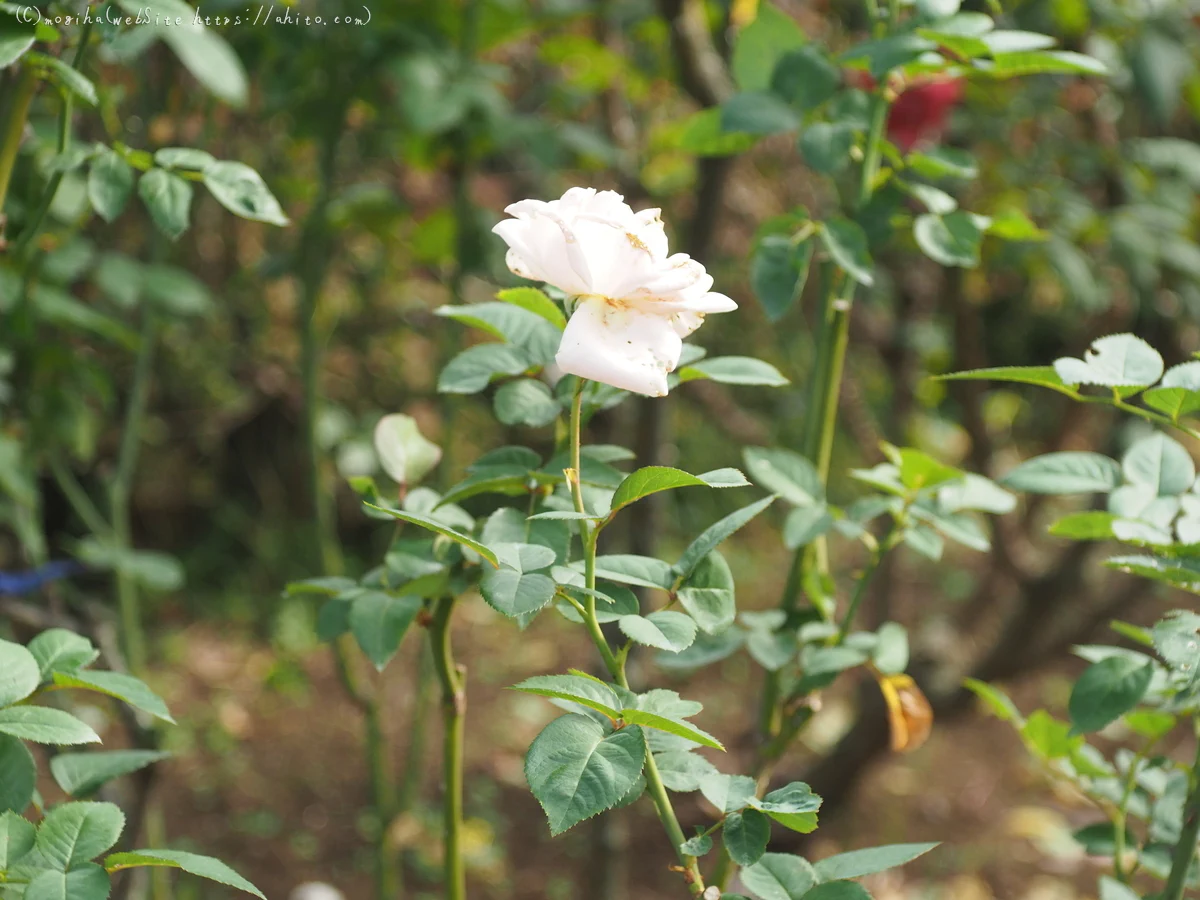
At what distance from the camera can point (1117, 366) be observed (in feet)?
2.40

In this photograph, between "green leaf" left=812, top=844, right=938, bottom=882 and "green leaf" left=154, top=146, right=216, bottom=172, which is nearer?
"green leaf" left=812, top=844, right=938, bottom=882

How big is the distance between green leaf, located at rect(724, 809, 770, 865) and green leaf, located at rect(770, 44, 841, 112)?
24.6 inches

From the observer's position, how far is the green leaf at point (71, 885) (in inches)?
22.8

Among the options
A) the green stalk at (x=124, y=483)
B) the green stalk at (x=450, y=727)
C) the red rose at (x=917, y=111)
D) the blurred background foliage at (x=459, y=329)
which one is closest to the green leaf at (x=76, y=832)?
the green stalk at (x=450, y=727)

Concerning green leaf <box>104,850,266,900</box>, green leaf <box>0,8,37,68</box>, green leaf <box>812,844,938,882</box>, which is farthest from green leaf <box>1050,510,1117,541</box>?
green leaf <box>0,8,37,68</box>

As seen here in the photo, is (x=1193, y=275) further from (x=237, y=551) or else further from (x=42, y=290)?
(x=237, y=551)

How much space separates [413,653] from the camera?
293cm

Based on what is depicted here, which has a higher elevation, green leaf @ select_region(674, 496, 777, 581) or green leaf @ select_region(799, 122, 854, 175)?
green leaf @ select_region(799, 122, 854, 175)

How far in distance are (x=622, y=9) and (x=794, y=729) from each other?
1.36 m

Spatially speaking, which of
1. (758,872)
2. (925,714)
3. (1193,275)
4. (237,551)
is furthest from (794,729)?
(237,551)

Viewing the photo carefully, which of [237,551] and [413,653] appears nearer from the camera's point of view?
[413,653]

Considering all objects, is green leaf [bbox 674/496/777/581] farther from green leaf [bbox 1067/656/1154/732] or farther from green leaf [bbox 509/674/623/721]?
green leaf [bbox 1067/656/1154/732]

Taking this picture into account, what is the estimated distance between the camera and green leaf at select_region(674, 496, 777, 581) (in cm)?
63

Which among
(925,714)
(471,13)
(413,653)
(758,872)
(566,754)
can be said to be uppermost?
(471,13)
